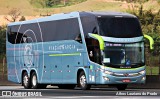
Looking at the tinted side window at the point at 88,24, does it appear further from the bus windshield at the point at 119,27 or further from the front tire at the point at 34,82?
the front tire at the point at 34,82

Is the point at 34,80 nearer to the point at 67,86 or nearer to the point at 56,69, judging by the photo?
the point at 67,86

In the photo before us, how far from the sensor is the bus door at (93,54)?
34.8 meters

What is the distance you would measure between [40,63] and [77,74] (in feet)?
14.7

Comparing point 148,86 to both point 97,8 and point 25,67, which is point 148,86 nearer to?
point 25,67

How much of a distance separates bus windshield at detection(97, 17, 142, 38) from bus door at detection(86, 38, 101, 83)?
2.21 ft

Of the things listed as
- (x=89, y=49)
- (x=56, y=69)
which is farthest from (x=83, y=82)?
(x=56, y=69)

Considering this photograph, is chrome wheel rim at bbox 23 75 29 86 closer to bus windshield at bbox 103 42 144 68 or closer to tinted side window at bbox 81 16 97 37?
tinted side window at bbox 81 16 97 37

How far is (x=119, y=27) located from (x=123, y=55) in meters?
1.41

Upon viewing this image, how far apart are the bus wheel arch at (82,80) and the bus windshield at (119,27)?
8.85 feet

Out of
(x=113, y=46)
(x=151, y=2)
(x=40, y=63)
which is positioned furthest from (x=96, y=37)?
(x=151, y=2)

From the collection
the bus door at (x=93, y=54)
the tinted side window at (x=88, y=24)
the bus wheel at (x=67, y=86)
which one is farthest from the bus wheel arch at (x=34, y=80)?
the tinted side window at (x=88, y=24)

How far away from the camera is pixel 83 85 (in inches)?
1416

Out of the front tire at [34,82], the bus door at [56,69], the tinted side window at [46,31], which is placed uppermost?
the tinted side window at [46,31]

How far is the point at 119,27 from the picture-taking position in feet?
116
